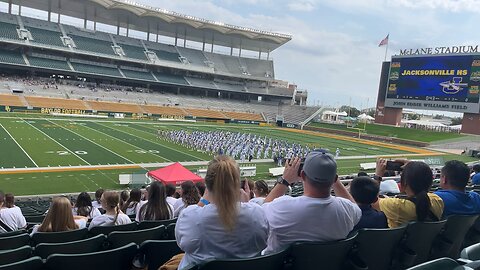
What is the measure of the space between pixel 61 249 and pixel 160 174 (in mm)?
10035

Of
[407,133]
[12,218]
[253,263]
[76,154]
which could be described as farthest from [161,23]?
[253,263]

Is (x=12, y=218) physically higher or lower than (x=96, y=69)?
lower

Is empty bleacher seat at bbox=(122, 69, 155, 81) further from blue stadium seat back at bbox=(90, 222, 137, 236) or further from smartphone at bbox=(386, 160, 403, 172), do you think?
smartphone at bbox=(386, 160, 403, 172)

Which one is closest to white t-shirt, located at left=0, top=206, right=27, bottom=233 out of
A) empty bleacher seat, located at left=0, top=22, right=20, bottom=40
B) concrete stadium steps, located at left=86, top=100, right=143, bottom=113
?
concrete stadium steps, located at left=86, top=100, right=143, bottom=113

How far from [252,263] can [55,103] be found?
4808 cm

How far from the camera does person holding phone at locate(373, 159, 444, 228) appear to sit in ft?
11.2

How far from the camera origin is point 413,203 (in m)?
3.45

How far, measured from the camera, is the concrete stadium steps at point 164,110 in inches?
2057

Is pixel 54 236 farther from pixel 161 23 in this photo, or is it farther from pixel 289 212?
pixel 161 23

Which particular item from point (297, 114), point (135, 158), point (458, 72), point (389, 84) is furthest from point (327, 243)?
point (297, 114)

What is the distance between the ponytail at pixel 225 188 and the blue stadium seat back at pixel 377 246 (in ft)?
3.27

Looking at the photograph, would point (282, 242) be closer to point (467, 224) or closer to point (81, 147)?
point (467, 224)

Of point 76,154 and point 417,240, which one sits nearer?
point 417,240

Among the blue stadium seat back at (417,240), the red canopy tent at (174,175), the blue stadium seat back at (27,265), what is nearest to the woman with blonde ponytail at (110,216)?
the blue stadium seat back at (27,265)
